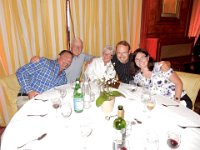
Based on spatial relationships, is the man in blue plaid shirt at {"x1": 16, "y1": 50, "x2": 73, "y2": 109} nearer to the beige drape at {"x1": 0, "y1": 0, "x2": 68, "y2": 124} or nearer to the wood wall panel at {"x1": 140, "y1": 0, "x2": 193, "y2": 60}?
the beige drape at {"x1": 0, "y1": 0, "x2": 68, "y2": 124}

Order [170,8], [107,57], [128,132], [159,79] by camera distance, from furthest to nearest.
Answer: [170,8], [107,57], [159,79], [128,132]

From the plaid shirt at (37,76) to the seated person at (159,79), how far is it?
1.07 metres

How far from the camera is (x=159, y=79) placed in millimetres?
2189

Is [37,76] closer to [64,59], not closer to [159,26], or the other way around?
[64,59]

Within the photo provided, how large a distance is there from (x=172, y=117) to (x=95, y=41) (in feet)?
7.73

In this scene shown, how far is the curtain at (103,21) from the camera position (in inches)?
132

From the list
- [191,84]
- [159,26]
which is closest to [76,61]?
[191,84]

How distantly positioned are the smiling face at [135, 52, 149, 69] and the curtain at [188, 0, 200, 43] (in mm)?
3356

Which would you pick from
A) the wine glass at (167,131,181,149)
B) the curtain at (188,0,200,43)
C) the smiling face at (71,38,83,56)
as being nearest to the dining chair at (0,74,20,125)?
the smiling face at (71,38,83,56)

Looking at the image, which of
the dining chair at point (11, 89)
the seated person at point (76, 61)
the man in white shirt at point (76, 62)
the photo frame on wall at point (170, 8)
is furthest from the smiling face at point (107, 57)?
the photo frame on wall at point (170, 8)

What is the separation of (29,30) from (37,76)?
0.90 metres

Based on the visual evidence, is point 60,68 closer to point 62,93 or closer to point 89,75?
point 89,75

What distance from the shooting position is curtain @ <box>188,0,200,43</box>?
4.84 m

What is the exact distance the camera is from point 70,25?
332 centimetres
